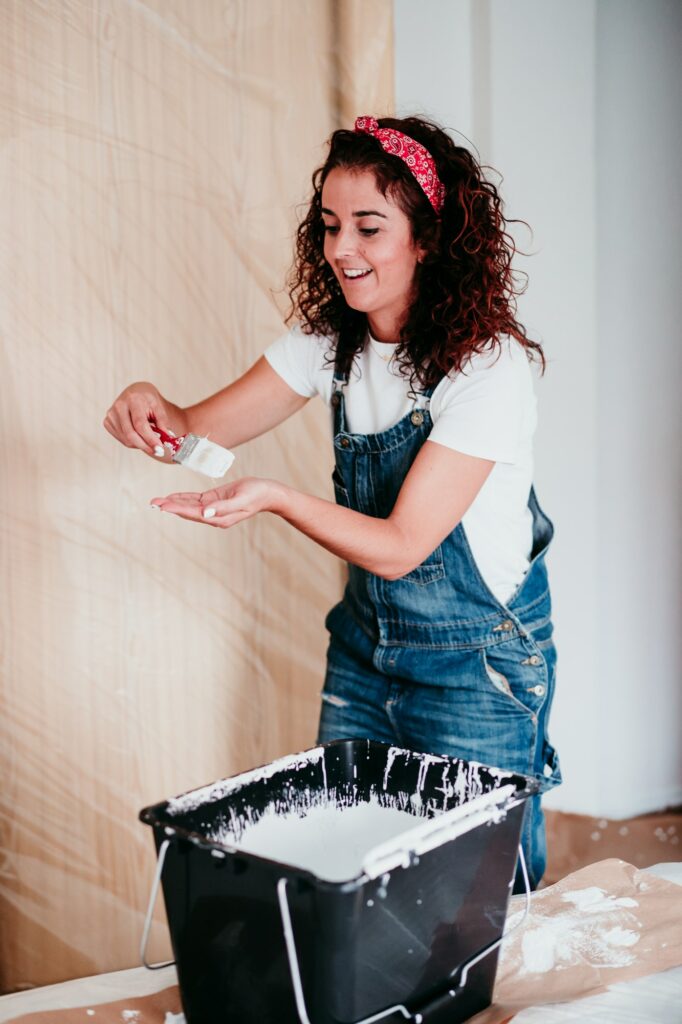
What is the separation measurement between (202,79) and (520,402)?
3.58 feet

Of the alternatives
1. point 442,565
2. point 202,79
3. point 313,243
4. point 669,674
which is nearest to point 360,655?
point 442,565

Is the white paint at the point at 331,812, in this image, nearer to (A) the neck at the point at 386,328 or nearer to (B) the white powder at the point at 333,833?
(B) the white powder at the point at 333,833

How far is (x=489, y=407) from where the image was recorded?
1.33m

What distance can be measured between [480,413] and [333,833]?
58 centimetres

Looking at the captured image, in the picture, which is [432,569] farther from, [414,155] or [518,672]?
[414,155]

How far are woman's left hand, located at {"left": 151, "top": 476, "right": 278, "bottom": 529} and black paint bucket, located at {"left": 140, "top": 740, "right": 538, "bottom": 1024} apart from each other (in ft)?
0.95

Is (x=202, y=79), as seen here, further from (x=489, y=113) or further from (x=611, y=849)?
(x=611, y=849)

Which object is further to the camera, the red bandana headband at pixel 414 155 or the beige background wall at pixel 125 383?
the beige background wall at pixel 125 383

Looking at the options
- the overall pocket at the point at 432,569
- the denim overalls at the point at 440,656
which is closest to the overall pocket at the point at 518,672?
the denim overalls at the point at 440,656

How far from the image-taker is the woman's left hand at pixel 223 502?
1.10 meters

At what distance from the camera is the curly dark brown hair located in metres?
1.40

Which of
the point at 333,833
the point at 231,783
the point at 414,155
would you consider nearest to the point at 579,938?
the point at 333,833

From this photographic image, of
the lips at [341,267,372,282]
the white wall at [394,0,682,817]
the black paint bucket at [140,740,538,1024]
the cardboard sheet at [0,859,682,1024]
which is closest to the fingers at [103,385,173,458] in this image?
the lips at [341,267,372,282]

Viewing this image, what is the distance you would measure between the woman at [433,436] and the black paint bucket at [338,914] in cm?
47
